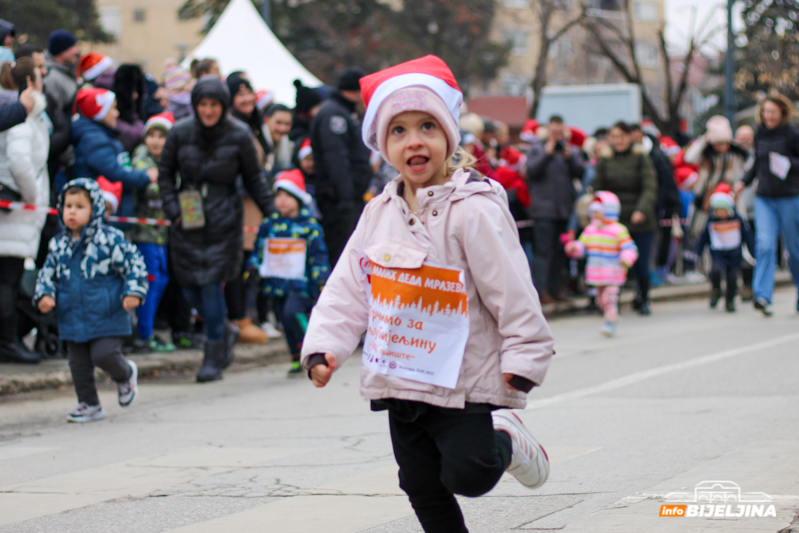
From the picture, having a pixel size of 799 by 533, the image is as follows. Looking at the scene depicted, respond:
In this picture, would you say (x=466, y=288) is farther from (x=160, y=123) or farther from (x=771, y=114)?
(x=771, y=114)

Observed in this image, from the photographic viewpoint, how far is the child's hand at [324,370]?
3451 millimetres

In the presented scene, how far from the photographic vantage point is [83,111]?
9.04 m

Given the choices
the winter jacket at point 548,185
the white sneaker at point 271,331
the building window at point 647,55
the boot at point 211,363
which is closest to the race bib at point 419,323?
the boot at point 211,363

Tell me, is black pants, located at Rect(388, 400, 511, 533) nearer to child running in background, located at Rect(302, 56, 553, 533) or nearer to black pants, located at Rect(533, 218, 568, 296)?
child running in background, located at Rect(302, 56, 553, 533)

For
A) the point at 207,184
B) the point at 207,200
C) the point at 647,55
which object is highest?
the point at 647,55

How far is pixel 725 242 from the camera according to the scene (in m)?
13.3

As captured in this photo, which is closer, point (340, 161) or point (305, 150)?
point (340, 161)

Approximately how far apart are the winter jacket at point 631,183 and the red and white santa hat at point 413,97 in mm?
9801

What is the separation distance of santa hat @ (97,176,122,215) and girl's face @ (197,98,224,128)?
120 centimetres

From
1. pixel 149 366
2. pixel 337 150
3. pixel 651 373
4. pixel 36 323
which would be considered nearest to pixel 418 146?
pixel 651 373

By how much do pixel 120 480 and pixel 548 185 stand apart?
Result: 877 cm

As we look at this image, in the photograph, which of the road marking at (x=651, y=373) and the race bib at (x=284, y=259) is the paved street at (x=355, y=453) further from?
the race bib at (x=284, y=259)

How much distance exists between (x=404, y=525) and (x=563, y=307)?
31.7 ft

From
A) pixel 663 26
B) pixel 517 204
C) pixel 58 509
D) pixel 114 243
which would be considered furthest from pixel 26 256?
pixel 663 26
